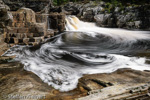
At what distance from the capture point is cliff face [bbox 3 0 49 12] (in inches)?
768

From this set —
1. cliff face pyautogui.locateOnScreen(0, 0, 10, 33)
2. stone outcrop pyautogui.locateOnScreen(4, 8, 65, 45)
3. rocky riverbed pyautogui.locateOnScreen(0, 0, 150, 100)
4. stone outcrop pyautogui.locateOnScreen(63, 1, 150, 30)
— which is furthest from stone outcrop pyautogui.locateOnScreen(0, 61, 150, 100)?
stone outcrop pyautogui.locateOnScreen(63, 1, 150, 30)

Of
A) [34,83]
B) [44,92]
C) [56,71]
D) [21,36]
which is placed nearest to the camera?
[44,92]

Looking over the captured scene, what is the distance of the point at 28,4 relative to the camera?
793 inches

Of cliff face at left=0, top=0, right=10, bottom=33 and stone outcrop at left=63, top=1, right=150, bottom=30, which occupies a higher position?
stone outcrop at left=63, top=1, right=150, bottom=30

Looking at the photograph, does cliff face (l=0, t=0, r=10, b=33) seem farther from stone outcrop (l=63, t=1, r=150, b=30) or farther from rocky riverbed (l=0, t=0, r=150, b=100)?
stone outcrop (l=63, t=1, r=150, b=30)

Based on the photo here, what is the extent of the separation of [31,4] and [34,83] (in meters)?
19.9

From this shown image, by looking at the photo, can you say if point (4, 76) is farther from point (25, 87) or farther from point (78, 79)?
point (78, 79)

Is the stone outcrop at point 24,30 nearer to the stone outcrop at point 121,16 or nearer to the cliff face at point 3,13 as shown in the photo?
the cliff face at point 3,13

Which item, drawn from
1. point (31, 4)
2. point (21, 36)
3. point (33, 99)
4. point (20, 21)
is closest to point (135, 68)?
point (33, 99)

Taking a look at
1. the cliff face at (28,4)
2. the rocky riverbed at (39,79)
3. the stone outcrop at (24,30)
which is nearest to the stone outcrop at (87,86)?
the rocky riverbed at (39,79)

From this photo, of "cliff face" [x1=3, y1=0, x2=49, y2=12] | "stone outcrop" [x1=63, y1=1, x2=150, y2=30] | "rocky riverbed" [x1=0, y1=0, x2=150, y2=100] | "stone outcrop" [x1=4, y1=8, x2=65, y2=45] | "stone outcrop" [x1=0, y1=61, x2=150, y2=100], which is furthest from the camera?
"cliff face" [x1=3, y1=0, x2=49, y2=12]

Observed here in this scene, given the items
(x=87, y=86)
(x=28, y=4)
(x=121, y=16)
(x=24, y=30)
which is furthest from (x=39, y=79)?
(x=28, y=4)

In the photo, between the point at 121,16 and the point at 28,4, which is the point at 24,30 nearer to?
the point at 28,4

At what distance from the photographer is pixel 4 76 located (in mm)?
4133
